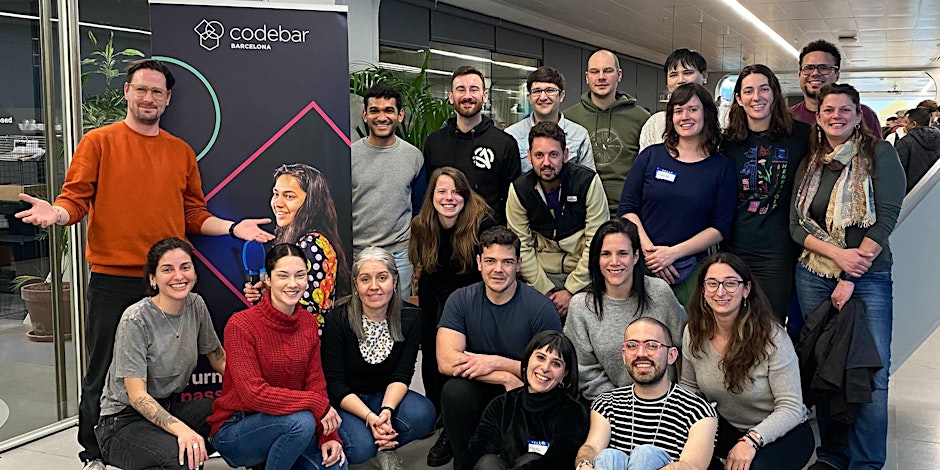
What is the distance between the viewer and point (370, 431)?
3.20 metres

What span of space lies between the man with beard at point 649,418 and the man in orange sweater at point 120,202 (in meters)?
1.92

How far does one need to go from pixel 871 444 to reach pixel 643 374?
4.03 feet

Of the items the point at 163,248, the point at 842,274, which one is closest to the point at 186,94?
the point at 163,248

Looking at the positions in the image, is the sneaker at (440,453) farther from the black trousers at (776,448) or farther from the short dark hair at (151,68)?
the short dark hair at (151,68)

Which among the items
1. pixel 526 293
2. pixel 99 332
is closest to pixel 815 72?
pixel 526 293

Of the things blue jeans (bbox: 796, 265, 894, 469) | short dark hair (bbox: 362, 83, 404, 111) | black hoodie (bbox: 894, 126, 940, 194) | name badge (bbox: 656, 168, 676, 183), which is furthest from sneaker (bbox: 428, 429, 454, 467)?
black hoodie (bbox: 894, 126, 940, 194)

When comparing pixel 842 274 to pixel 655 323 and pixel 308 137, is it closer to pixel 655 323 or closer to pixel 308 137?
pixel 655 323

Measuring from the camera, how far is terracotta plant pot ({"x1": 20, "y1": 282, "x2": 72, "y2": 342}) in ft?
13.7

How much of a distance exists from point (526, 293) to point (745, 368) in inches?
34.6

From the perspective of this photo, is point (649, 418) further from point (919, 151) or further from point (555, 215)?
point (919, 151)

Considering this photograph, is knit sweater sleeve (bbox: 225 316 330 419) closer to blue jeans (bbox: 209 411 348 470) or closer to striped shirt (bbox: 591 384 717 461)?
blue jeans (bbox: 209 411 348 470)

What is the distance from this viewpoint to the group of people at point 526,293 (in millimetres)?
2852

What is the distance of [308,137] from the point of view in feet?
12.1

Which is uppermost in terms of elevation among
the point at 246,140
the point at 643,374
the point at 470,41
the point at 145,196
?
the point at 470,41
